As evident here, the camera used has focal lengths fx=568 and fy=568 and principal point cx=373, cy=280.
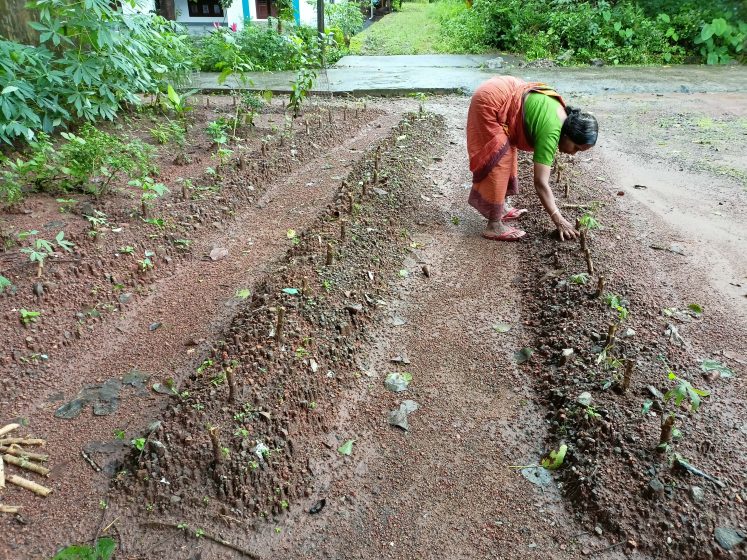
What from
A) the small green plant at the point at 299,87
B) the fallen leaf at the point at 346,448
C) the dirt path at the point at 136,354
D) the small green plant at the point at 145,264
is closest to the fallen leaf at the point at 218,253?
the dirt path at the point at 136,354

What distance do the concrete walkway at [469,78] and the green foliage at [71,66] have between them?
2978 mm

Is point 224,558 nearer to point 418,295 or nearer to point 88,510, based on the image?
point 88,510

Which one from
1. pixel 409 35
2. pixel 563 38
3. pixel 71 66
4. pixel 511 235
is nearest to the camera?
pixel 511 235

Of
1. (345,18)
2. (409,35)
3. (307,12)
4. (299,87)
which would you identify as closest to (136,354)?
(299,87)

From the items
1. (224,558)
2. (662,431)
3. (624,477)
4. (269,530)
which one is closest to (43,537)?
(224,558)

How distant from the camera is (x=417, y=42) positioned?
617 inches

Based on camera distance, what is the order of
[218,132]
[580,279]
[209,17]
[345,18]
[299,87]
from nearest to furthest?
[580,279], [218,132], [299,87], [209,17], [345,18]

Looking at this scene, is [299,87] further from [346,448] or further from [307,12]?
[307,12]

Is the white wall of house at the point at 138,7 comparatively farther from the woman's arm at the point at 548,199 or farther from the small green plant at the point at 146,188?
the woman's arm at the point at 548,199

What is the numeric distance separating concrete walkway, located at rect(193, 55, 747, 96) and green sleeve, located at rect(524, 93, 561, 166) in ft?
17.6

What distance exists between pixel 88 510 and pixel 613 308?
2.88 m

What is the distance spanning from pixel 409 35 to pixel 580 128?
1503 cm

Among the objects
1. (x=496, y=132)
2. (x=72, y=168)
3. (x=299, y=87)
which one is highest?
(x=299, y=87)

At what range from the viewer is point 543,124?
400 cm
